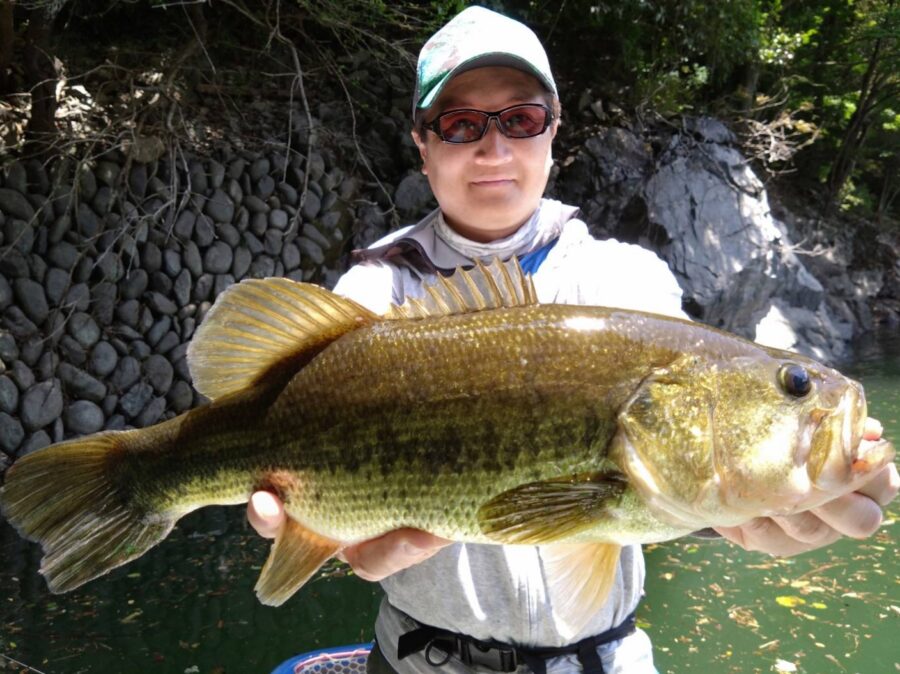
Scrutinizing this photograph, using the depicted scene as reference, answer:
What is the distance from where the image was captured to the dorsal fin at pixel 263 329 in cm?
193

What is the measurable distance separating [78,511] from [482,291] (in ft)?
4.11

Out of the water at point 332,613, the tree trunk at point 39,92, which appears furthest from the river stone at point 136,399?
the tree trunk at point 39,92

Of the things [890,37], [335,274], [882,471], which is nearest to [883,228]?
[890,37]

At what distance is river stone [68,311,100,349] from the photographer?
768cm

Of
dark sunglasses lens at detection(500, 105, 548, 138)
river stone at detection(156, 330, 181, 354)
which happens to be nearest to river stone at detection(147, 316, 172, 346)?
river stone at detection(156, 330, 181, 354)

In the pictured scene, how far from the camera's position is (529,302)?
187cm

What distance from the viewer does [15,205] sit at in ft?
24.6

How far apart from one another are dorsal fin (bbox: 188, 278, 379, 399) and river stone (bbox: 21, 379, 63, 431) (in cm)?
629

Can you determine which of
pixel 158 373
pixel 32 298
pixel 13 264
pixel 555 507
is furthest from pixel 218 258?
pixel 555 507

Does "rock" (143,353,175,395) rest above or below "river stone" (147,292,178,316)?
below

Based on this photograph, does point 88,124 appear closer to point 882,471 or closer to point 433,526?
point 433,526

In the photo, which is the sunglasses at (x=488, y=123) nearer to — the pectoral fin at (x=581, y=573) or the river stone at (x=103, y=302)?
the pectoral fin at (x=581, y=573)

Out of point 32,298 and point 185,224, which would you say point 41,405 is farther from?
point 185,224

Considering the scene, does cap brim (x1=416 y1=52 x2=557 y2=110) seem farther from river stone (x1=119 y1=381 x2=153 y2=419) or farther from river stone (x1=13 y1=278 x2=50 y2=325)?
river stone (x1=119 y1=381 x2=153 y2=419)
